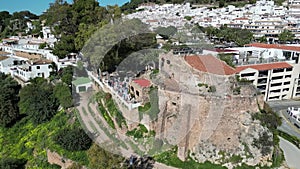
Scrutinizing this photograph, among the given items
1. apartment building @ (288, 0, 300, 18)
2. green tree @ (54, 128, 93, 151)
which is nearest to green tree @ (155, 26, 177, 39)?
green tree @ (54, 128, 93, 151)

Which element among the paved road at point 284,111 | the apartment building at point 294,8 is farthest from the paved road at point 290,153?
the apartment building at point 294,8

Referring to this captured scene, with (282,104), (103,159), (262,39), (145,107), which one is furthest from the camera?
(262,39)

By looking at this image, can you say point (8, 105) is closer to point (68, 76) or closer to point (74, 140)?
point (68, 76)

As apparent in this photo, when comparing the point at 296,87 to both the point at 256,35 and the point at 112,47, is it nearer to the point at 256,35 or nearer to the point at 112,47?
the point at 112,47

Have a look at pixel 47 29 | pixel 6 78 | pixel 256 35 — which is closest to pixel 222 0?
pixel 256 35

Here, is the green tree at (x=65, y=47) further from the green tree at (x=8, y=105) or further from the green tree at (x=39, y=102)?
the green tree at (x=8, y=105)

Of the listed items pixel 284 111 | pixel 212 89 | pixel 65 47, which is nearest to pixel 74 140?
pixel 212 89
